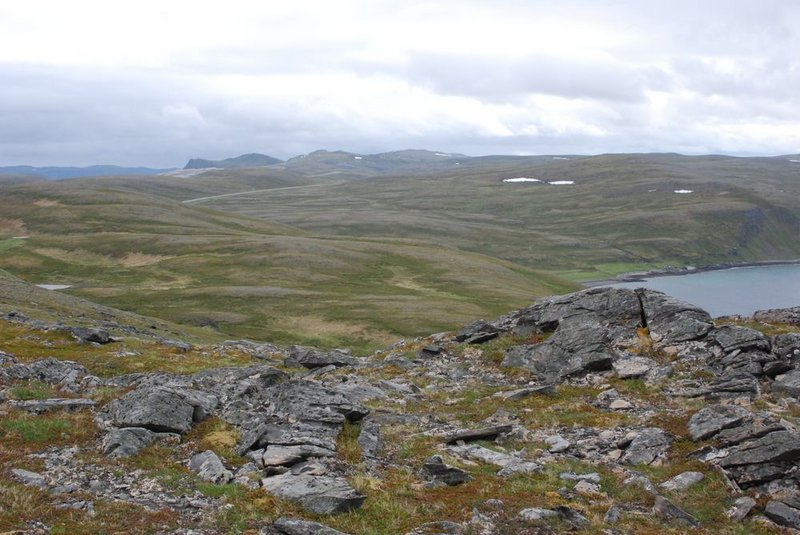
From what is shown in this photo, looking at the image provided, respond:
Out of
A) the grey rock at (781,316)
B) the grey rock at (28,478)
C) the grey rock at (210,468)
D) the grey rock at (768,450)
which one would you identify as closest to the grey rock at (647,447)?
the grey rock at (768,450)

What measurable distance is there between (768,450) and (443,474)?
32.1 ft

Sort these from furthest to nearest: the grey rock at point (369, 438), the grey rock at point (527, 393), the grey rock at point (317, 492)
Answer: the grey rock at point (527, 393) < the grey rock at point (369, 438) < the grey rock at point (317, 492)

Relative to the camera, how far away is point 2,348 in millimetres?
40969

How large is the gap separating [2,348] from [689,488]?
4050 centimetres

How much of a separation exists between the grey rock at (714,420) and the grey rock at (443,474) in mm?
9028

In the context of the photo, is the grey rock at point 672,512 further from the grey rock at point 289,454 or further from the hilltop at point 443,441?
the grey rock at point 289,454

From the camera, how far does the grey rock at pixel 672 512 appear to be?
17234mm

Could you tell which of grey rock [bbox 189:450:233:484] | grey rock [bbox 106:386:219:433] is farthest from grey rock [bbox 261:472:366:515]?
grey rock [bbox 106:386:219:433]

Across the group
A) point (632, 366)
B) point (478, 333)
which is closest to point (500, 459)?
point (632, 366)

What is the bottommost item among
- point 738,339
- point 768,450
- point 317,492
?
point 317,492

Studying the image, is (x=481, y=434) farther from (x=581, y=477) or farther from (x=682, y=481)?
(x=682, y=481)

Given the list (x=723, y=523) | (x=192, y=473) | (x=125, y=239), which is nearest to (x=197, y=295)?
(x=125, y=239)

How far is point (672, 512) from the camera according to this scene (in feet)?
57.9

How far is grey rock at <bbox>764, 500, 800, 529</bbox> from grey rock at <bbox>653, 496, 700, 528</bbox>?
6.21ft
